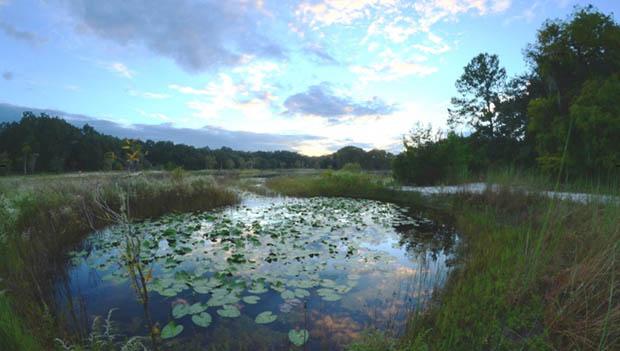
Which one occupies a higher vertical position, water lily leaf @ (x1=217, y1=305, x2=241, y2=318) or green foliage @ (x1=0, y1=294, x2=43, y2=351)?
green foliage @ (x1=0, y1=294, x2=43, y2=351)

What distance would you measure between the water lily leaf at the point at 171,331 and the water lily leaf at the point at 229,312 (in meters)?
0.50

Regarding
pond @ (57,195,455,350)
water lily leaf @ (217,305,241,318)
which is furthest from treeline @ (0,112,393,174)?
water lily leaf @ (217,305,241,318)

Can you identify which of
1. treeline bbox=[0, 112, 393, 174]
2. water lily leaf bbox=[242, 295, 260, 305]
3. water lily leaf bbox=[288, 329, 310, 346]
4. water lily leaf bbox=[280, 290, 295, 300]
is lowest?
water lily leaf bbox=[242, 295, 260, 305]

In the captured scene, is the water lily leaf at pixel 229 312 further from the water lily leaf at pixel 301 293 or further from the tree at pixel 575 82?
the tree at pixel 575 82

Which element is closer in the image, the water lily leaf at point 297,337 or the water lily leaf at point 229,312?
the water lily leaf at point 297,337

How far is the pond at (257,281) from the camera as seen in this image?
3.41m

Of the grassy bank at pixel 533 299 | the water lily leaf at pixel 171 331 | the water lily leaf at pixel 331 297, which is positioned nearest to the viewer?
the grassy bank at pixel 533 299

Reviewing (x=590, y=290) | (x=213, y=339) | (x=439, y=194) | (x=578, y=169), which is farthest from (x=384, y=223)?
(x=578, y=169)

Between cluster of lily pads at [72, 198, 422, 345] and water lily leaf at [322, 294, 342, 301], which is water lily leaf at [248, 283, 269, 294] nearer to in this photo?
cluster of lily pads at [72, 198, 422, 345]

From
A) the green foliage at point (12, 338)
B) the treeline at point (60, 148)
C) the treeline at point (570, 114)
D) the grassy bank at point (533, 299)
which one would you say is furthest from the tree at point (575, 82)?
the treeline at point (60, 148)

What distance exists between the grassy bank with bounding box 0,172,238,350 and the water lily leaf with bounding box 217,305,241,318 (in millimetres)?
1604

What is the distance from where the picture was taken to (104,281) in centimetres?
484

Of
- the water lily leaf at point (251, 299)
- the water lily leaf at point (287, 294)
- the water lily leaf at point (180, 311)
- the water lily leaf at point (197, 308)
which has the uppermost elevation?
the water lily leaf at point (287, 294)

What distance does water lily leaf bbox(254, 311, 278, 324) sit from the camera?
3.56 meters
